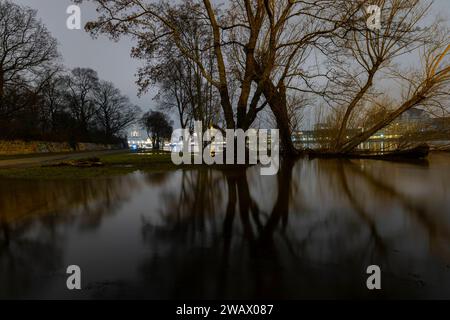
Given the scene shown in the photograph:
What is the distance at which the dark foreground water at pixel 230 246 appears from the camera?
7.39 ft

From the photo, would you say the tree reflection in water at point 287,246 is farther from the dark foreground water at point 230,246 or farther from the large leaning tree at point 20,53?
the large leaning tree at point 20,53

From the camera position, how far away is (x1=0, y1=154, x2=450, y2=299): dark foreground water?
2252 mm

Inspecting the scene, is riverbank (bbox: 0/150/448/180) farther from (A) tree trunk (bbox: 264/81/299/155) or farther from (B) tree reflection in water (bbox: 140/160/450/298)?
(B) tree reflection in water (bbox: 140/160/450/298)

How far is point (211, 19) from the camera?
46.6ft

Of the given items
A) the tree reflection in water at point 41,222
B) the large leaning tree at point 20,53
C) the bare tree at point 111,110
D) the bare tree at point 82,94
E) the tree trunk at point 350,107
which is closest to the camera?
the tree reflection in water at point 41,222

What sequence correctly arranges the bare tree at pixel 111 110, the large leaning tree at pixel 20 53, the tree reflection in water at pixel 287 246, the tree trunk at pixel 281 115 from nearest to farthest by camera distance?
the tree reflection in water at pixel 287 246 < the tree trunk at pixel 281 115 < the large leaning tree at pixel 20 53 < the bare tree at pixel 111 110

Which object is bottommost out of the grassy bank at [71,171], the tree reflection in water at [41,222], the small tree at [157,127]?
the tree reflection in water at [41,222]

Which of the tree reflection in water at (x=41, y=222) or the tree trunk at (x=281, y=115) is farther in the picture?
the tree trunk at (x=281, y=115)

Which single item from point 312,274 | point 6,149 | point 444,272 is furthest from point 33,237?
point 6,149

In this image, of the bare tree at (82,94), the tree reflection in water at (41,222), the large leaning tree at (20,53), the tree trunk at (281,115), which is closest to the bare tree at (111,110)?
the bare tree at (82,94)

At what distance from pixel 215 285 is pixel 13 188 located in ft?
25.2

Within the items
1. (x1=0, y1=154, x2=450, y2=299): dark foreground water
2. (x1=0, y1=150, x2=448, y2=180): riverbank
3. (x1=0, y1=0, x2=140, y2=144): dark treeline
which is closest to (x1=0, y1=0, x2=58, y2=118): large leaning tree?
(x1=0, y1=0, x2=140, y2=144): dark treeline

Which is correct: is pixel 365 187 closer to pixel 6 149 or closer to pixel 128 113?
pixel 6 149

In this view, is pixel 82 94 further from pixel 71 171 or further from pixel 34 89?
pixel 71 171
